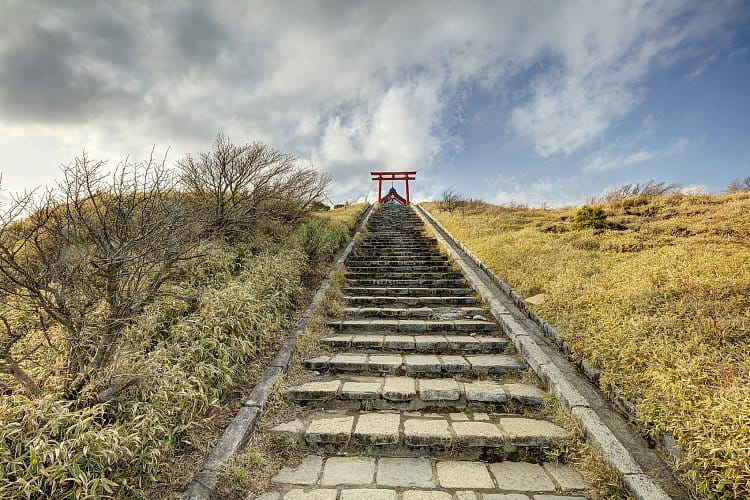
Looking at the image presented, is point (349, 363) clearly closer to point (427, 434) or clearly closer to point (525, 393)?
point (427, 434)

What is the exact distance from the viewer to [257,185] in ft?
24.6

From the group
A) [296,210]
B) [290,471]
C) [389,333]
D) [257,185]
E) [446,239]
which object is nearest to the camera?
[290,471]

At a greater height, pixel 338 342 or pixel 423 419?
pixel 338 342

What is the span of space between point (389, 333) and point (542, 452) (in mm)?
2563

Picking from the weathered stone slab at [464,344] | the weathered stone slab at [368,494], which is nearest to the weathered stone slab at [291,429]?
the weathered stone slab at [368,494]

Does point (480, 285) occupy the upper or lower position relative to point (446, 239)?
lower

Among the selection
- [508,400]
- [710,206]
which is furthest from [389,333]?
[710,206]

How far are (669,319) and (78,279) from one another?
552 centimetres

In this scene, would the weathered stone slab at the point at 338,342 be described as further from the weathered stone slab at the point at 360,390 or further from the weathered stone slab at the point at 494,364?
the weathered stone slab at the point at 494,364

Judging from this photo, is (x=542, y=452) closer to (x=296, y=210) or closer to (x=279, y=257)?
(x=279, y=257)

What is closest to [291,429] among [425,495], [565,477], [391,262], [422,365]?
[425,495]

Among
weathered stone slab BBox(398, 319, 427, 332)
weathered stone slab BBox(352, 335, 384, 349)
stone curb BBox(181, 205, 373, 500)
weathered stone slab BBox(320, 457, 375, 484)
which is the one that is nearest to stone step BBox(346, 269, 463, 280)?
weathered stone slab BBox(398, 319, 427, 332)

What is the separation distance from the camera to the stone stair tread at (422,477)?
8.64 ft

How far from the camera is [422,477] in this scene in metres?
2.78
